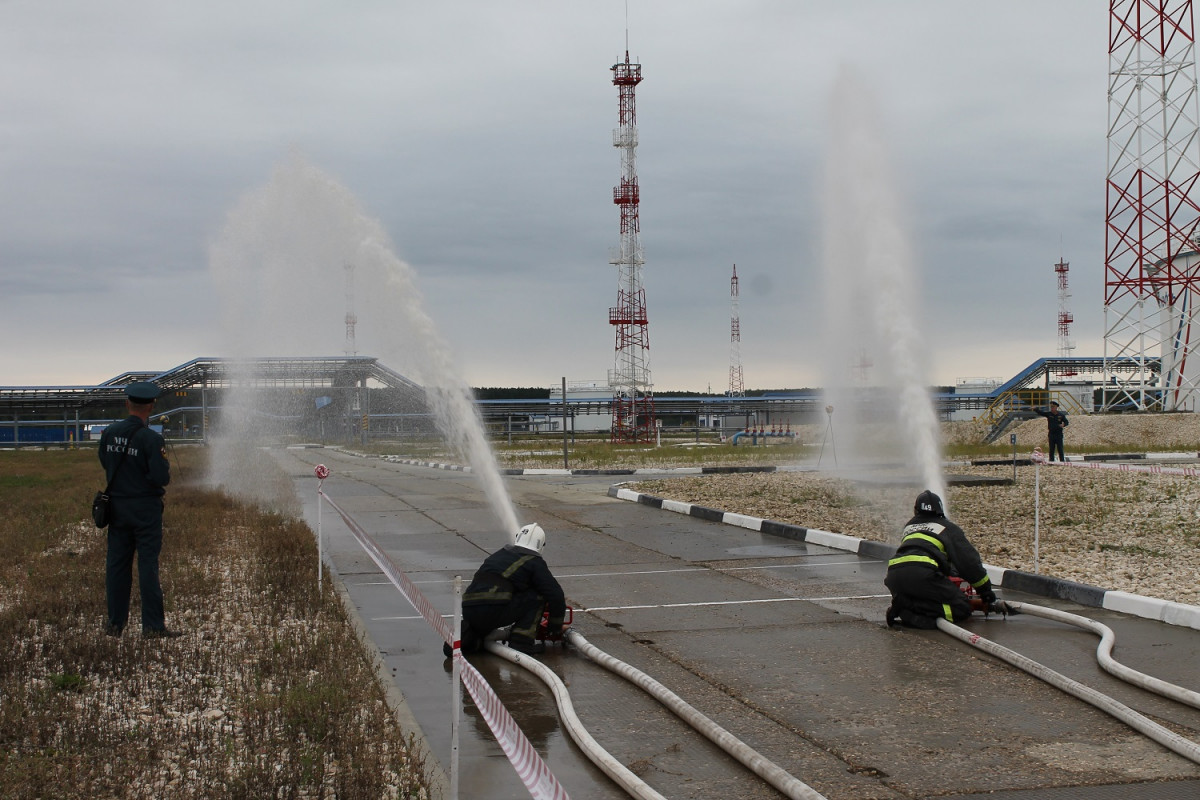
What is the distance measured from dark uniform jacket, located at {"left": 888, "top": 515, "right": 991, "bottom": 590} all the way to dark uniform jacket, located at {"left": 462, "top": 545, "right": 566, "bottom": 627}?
283 centimetres

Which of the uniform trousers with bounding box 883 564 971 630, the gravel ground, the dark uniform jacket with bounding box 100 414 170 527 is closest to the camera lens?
the dark uniform jacket with bounding box 100 414 170 527

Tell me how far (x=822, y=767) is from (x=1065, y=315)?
3777 inches

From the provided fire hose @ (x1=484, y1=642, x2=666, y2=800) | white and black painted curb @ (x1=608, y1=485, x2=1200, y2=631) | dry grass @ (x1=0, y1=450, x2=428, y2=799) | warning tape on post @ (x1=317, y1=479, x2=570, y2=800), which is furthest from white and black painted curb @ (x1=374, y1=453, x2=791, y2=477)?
warning tape on post @ (x1=317, y1=479, x2=570, y2=800)

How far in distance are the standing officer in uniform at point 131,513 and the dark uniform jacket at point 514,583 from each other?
241cm

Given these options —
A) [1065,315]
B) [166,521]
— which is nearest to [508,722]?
[166,521]

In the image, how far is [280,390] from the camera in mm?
35438

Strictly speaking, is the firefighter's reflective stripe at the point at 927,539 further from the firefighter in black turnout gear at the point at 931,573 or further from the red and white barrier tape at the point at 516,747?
the red and white barrier tape at the point at 516,747

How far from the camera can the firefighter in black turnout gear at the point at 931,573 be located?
Answer: 27.4 ft

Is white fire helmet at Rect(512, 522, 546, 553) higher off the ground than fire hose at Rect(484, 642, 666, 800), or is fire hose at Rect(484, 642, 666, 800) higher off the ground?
white fire helmet at Rect(512, 522, 546, 553)

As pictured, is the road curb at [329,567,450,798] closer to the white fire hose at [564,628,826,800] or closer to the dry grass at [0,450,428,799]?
the dry grass at [0,450,428,799]

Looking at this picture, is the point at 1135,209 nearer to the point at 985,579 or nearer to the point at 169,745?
the point at 985,579

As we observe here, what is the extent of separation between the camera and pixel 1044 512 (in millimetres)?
15656

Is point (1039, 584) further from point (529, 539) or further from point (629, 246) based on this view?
point (629, 246)

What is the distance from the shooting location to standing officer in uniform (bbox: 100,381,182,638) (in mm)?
7918
